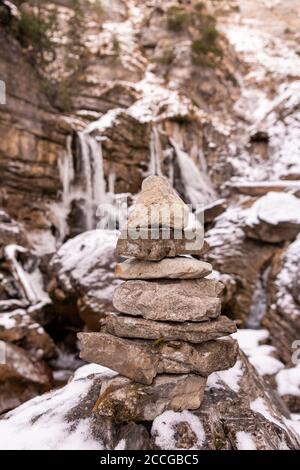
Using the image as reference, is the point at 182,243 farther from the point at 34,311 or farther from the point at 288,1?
the point at 288,1

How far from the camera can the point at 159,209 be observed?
3.65 metres

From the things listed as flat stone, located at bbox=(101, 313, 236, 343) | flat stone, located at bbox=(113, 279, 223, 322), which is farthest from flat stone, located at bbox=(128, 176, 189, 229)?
flat stone, located at bbox=(101, 313, 236, 343)

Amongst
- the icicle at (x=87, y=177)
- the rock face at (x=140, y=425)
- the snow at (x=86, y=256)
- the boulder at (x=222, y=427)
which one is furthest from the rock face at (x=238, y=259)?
the icicle at (x=87, y=177)

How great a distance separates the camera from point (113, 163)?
1834 centimetres

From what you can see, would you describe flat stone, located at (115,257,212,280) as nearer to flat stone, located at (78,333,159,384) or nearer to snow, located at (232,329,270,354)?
flat stone, located at (78,333,159,384)

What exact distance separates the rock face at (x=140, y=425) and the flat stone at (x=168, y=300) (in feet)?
2.11

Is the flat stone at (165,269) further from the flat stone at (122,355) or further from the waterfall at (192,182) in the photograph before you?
the waterfall at (192,182)

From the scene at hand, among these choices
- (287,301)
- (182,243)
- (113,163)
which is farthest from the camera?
(113,163)

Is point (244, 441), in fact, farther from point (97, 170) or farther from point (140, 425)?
point (97, 170)

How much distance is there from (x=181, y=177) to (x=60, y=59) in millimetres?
12630

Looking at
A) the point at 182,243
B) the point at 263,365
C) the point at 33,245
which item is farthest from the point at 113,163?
the point at 182,243

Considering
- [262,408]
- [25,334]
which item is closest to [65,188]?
[25,334]

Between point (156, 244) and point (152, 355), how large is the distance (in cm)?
117

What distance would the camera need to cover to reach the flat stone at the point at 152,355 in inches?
130
